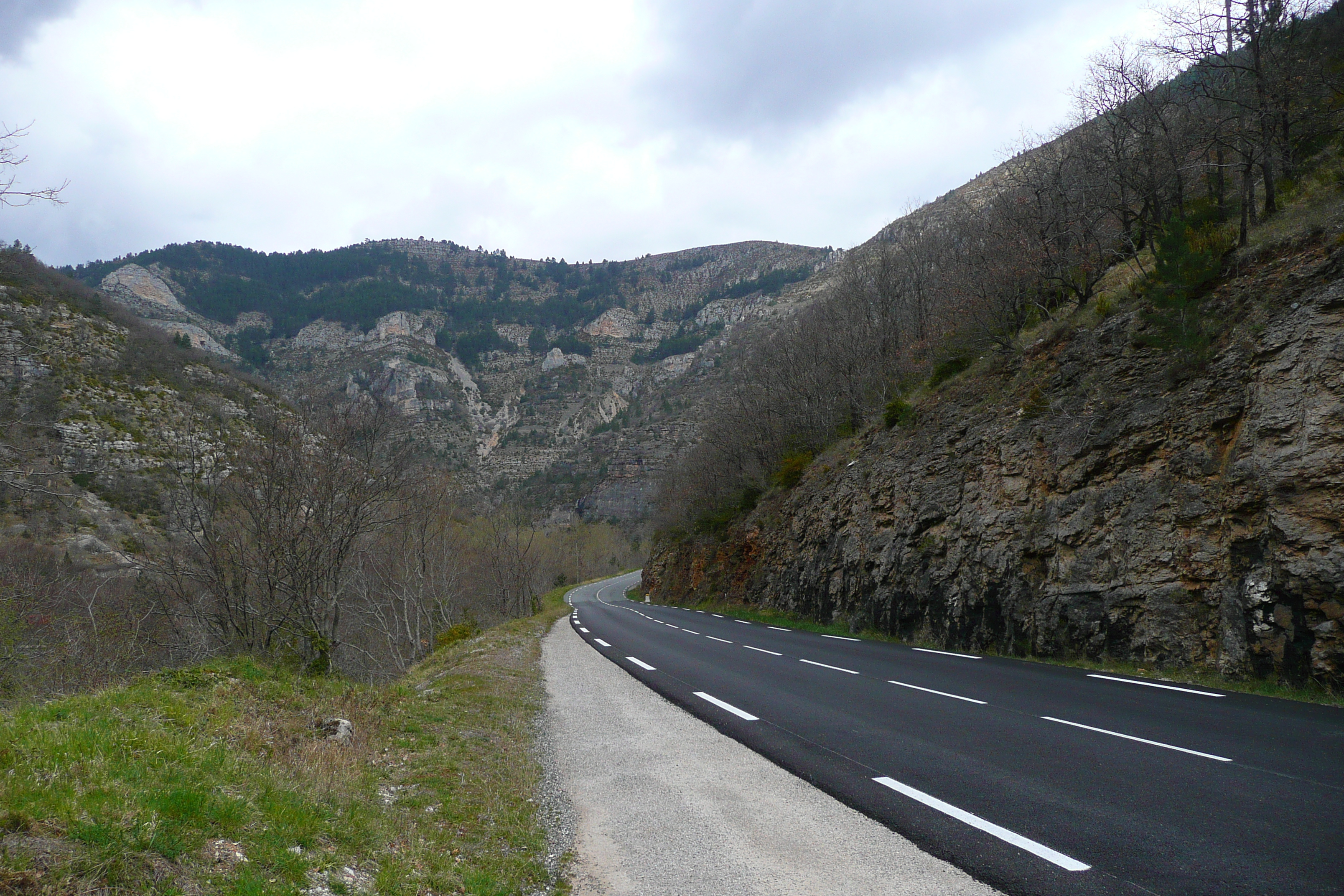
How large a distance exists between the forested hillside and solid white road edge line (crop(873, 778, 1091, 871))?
7188 mm

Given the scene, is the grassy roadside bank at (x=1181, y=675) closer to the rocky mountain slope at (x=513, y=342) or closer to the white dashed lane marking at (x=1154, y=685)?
the white dashed lane marking at (x=1154, y=685)

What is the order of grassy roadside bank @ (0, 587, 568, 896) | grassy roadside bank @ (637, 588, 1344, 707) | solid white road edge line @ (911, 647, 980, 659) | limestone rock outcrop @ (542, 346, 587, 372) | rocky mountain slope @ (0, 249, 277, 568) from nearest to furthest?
grassy roadside bank @ (0, 587, 568, 896)
grassy roadside bank @ (637, 588, 1344, 707)
rocky mountain slope @ (0, 249, 277, 568)
solid white road edge line @ (911, 647, 980, 659)
limestone rock outcrop @ (542, 346, 587, 372)

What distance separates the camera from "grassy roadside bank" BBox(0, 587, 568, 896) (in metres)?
3.11

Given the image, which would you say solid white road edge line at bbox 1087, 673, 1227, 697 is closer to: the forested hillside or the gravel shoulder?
the forested hillside

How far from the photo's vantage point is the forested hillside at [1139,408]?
9.62 metres

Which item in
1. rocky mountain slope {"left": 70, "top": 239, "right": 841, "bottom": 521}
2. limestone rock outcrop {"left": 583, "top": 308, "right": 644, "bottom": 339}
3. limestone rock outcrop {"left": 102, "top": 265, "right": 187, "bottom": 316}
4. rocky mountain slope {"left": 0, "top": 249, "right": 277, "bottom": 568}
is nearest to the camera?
rocky mountain slope {"left": 0, "top": 249, "right": 277, "bottom": 568}

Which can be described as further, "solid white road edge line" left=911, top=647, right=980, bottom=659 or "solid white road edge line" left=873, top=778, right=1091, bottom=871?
"solid white road edge line" left=911, top=647, right=980, bottom=659

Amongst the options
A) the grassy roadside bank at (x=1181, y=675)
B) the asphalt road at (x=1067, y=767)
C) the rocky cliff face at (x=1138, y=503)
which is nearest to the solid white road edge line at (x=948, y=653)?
the grassy roadside bank at (x=1181, y=675)

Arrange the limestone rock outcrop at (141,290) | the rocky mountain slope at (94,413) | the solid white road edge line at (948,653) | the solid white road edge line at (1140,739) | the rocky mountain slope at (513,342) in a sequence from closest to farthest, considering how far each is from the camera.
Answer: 1. the solid white road edge line at (1140,739)
2. the rocky mountain slope at (94,413)
3. the solid white road edge line at (948,653)
4. the rocky mountain slope at (513,342)
5. the limestone rock outcrop at (141,290)

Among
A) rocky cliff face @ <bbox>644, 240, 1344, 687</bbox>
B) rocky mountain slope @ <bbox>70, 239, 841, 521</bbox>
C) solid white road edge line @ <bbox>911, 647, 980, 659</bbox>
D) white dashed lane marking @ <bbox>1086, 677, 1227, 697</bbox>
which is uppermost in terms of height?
rocky mountain slope @ <bbox>70, 239, 841, 521</bbox>

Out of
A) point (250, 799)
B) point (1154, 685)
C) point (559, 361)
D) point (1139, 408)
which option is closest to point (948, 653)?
point (1154, 685)

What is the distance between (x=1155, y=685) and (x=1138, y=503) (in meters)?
3.89

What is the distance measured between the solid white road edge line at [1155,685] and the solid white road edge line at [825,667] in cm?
369

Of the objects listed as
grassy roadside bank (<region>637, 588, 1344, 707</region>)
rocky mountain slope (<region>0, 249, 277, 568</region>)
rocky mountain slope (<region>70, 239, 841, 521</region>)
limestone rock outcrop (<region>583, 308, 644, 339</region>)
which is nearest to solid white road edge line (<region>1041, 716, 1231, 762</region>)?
Answer: grassy roadside bank (<region>637, 588, 1344, 707</region>)
